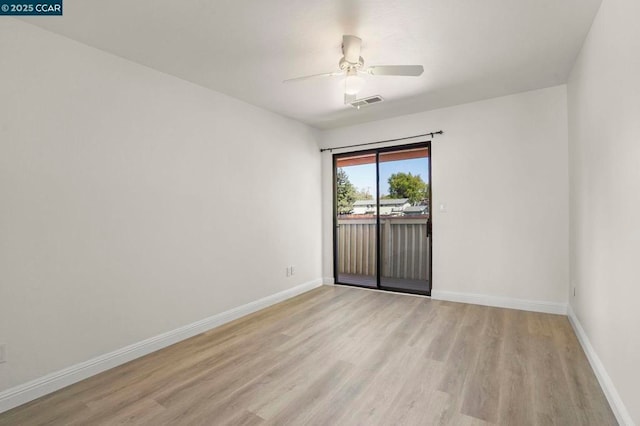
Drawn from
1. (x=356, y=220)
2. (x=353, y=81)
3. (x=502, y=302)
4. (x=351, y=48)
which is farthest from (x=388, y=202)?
(x=351, y=48)

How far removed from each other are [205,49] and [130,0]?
656mm

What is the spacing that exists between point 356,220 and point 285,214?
1.35 m

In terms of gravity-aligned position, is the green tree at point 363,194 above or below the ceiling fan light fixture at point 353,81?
below

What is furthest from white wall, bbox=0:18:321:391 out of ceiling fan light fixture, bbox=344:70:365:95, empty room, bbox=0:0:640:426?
ceiling fan light fixture, bbox=344:70:365:95

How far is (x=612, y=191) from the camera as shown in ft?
6.16

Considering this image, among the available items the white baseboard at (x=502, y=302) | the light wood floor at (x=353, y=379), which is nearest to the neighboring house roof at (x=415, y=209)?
the white baseboard at (x=502, y=302)

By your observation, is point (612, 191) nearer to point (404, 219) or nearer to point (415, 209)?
point (415, 209)

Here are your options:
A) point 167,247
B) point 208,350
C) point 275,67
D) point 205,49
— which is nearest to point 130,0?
point 205,49

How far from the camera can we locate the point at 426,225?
4434 mm

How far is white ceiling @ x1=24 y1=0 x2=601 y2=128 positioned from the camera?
202 centimetres

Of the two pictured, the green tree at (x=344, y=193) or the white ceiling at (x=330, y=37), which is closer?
the white ceiling at (x=330, y=37)

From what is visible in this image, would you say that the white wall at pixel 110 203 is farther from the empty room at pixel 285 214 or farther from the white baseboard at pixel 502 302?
the white baseboard at pixel 502 302

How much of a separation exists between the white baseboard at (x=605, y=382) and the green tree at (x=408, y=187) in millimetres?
2250

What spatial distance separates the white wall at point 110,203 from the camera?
205cm
